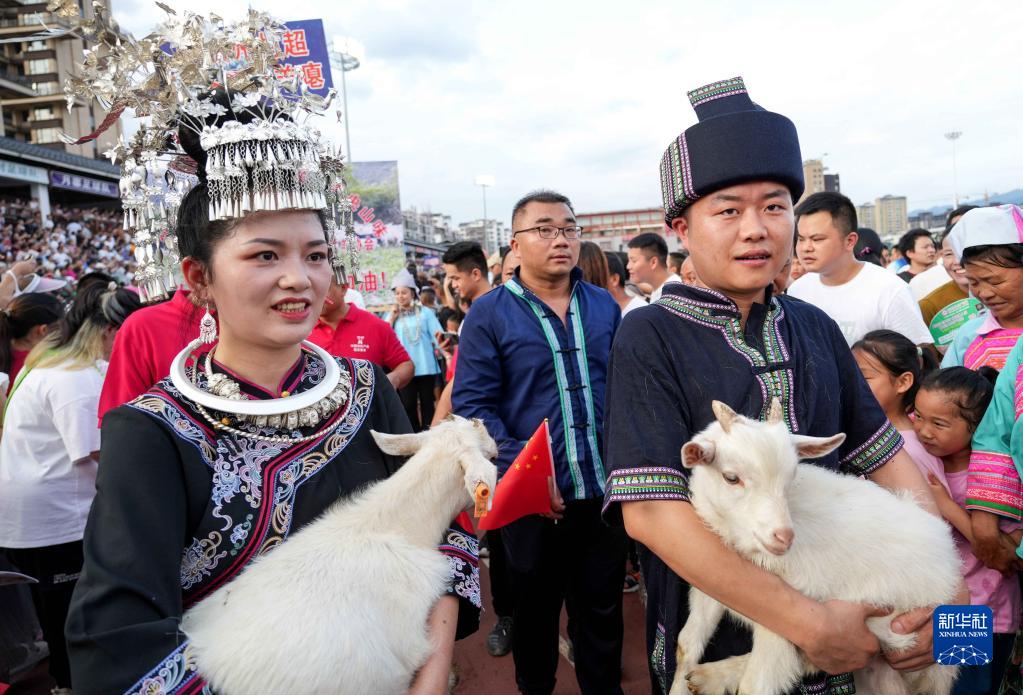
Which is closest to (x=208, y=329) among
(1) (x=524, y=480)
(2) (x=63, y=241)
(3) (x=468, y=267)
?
(1) (x=524, y=480)

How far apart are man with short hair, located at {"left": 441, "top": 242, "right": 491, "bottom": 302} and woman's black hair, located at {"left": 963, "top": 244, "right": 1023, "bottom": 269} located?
14.1 feet

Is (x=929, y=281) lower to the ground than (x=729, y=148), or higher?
lower

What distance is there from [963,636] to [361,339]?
15.6 feet

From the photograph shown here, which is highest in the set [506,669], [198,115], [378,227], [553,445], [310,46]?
[310,46]

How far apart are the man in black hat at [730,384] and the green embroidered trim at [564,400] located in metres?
1.46

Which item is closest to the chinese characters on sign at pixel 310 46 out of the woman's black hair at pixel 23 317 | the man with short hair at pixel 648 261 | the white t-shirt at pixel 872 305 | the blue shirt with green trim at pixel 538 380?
the man with short hair at pixel 648 261

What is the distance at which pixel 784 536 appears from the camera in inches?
61.5

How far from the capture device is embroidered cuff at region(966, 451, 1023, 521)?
2585 millimetres

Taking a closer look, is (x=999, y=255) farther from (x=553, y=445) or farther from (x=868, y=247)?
(x=868, y=247)

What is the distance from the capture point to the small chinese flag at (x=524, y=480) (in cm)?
262

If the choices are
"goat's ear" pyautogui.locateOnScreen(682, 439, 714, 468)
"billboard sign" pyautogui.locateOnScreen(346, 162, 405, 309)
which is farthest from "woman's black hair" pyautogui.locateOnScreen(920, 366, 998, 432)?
"billboard sign" pyautogui.locateOnScreen(346, 162, 405, 309)

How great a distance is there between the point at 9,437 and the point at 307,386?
3127mm

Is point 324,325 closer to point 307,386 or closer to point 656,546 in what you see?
point 307,386

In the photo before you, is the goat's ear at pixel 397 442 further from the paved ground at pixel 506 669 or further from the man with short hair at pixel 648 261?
the man with short hair at pixel 648 261
